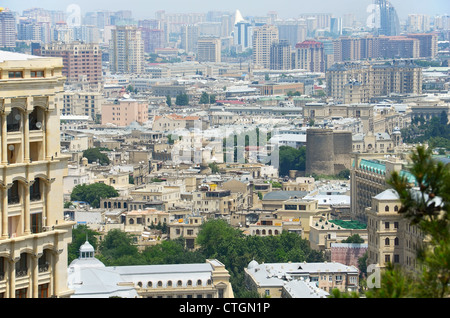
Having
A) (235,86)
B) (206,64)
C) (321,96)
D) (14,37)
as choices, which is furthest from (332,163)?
(206,64)

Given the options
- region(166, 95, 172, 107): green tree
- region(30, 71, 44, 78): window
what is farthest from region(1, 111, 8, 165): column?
region(166, 95, 172, 107): green tree

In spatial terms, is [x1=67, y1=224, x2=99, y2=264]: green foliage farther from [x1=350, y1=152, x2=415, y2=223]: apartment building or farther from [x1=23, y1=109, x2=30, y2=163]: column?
[x1=23, y1=109, x2=30, y2=163]: column

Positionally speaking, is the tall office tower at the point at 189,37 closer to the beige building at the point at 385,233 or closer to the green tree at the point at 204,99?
the green tree at the point at 204,99

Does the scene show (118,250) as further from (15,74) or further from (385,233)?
(15,74)

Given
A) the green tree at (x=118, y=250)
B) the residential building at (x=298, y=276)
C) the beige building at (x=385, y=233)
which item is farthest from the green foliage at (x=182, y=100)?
the residential building at (x=298, y=276)

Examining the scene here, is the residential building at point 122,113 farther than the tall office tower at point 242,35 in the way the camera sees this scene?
No
